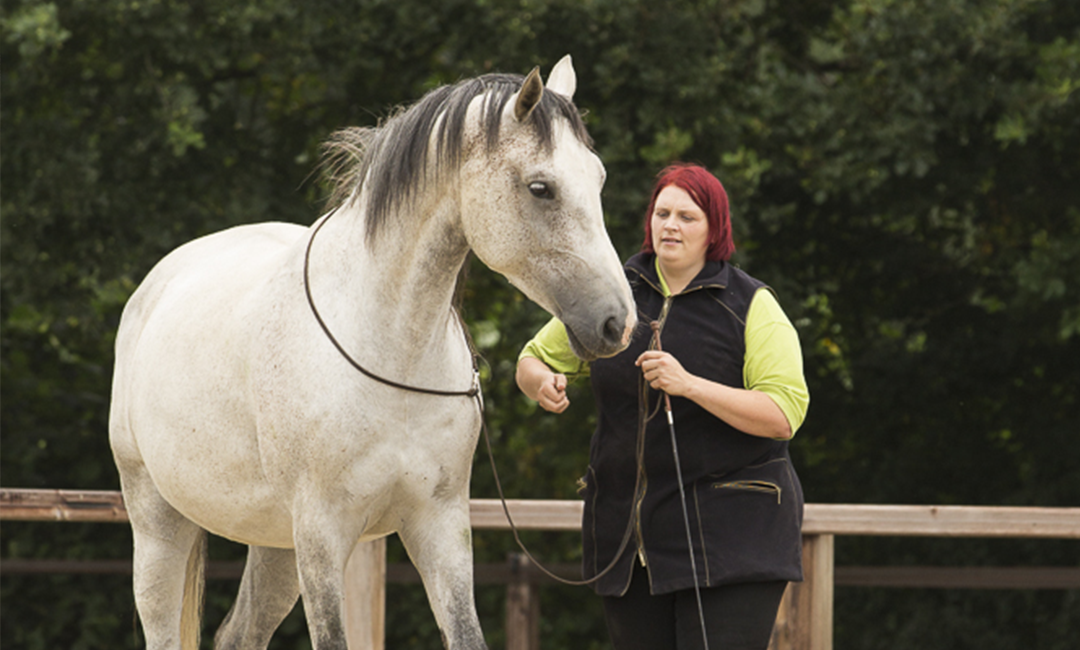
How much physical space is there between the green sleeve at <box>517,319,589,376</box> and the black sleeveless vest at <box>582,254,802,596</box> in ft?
0.38

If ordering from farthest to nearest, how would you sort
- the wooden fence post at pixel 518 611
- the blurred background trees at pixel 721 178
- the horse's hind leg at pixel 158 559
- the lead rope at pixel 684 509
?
the blurred background trees at pixel 721 178
the wooden fence post at pixel 518 611
the horse's hind leg at pixel 158 559
the lead rope at pixel 684 509

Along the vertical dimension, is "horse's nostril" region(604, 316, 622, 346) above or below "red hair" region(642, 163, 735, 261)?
below

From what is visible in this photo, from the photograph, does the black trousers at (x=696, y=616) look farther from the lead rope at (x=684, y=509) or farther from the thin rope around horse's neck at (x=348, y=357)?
the thin rope around horse's neck at (x=348, y=357)

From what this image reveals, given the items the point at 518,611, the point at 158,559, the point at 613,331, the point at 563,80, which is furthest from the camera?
the point at 518,611

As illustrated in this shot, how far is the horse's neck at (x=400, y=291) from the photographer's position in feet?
7.73

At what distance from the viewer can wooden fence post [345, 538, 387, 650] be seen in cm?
357

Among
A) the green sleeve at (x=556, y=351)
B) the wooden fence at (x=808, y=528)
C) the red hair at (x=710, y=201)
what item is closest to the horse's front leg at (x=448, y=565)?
the green sleeve at (x=556, y=351)

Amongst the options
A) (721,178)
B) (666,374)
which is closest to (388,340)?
(666,374)

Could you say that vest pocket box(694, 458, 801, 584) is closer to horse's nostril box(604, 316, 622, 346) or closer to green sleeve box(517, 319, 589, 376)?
green sleeve box(517, 319, 589, 376)

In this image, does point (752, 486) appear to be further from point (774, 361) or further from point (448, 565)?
point (448, 565)

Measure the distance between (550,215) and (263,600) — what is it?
58.5 inches

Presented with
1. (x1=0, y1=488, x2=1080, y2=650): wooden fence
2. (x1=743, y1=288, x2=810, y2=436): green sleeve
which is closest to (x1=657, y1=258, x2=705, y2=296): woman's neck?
(x1=743, y1=288, x2=810, y2=436): green sleeve

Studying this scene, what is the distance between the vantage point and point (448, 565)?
2.41 meters

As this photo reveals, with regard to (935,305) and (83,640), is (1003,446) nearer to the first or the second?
(935,305)
